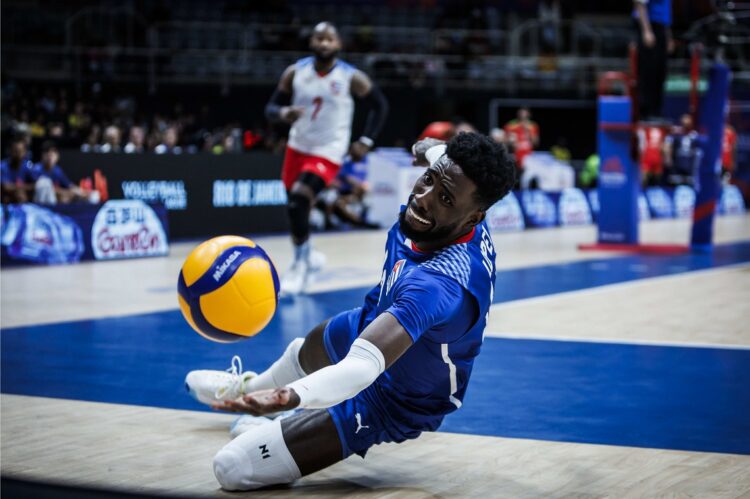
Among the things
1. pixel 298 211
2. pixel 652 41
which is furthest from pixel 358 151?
pixel 652 41

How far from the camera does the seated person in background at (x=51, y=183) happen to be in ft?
46.3

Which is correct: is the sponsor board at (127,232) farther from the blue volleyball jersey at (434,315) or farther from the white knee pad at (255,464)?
the white knee pad at (255,464)

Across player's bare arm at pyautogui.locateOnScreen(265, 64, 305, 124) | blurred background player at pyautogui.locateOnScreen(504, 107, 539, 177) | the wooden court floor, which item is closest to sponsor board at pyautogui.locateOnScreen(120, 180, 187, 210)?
the wooden court floor

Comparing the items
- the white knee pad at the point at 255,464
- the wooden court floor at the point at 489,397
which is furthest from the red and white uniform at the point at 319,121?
the white knee pad at the point at 255,464

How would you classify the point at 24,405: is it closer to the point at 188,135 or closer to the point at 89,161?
the point at 89,161

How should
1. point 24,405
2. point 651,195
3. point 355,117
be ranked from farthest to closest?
point 355,117 → point 651,195 → point 24,405

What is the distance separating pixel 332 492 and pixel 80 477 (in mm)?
940

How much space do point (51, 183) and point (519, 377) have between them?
9.37 meters

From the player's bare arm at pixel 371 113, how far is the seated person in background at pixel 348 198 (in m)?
7.79

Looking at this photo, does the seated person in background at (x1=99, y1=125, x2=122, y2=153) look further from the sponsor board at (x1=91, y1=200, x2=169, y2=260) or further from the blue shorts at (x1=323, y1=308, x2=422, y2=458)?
the blue shorts at (x1=323, y1=308, x2=422, y2=458)

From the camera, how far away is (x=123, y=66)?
2180 centimetres

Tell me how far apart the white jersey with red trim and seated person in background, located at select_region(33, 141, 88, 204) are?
16.5 ft

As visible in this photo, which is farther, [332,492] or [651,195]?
[651,195]

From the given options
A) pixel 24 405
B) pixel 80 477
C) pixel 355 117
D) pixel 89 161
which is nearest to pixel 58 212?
pixel 89 161
